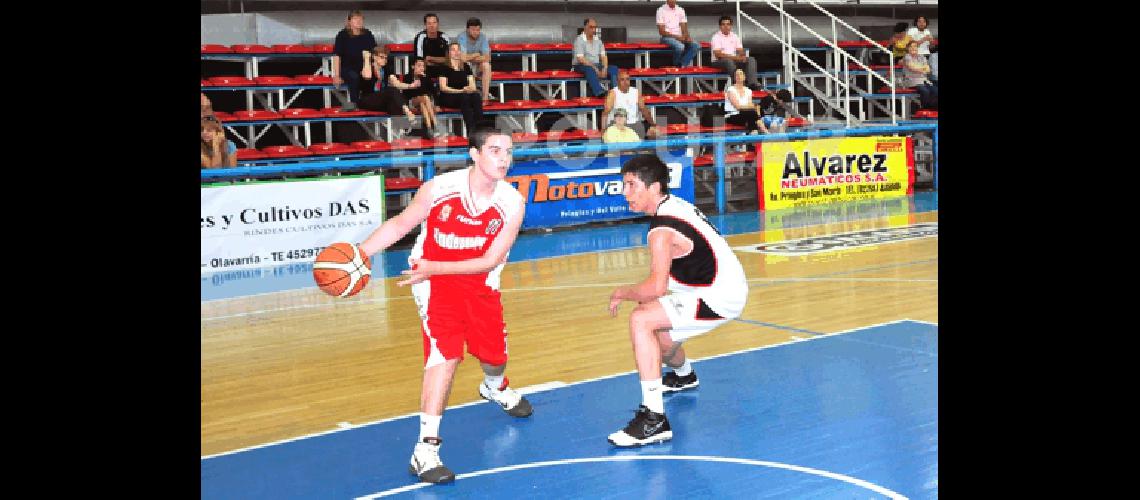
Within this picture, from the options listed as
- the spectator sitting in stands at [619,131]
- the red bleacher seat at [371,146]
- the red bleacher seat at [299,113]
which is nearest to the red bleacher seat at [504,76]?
the spectator sitting in stands at [619,131]

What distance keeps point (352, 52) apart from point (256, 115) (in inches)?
62.3

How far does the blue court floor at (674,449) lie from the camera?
16.4 ft

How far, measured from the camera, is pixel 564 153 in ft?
50.5

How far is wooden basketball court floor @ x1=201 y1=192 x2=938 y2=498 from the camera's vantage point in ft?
21.3

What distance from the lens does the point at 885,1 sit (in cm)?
2648

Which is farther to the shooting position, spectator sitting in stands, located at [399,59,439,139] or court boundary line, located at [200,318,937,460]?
spectator sitting in stands, located at [399,59,439,139]

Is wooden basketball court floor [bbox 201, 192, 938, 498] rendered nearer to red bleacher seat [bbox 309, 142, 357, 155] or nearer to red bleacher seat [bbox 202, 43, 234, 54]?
red bleacher seat [bbox 309, 142, 357, 155]

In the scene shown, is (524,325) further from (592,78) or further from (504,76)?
(592,78)

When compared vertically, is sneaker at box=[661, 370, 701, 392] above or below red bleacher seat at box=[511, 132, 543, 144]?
below

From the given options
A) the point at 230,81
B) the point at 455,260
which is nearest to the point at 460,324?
the point at 455,260

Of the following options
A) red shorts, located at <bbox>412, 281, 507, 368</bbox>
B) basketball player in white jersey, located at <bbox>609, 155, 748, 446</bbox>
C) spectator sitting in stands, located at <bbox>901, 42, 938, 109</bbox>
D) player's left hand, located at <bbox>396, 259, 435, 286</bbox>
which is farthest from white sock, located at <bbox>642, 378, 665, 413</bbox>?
spectator sitting in stands, located at <bbox>901, 42, 938, 109</bbox>
